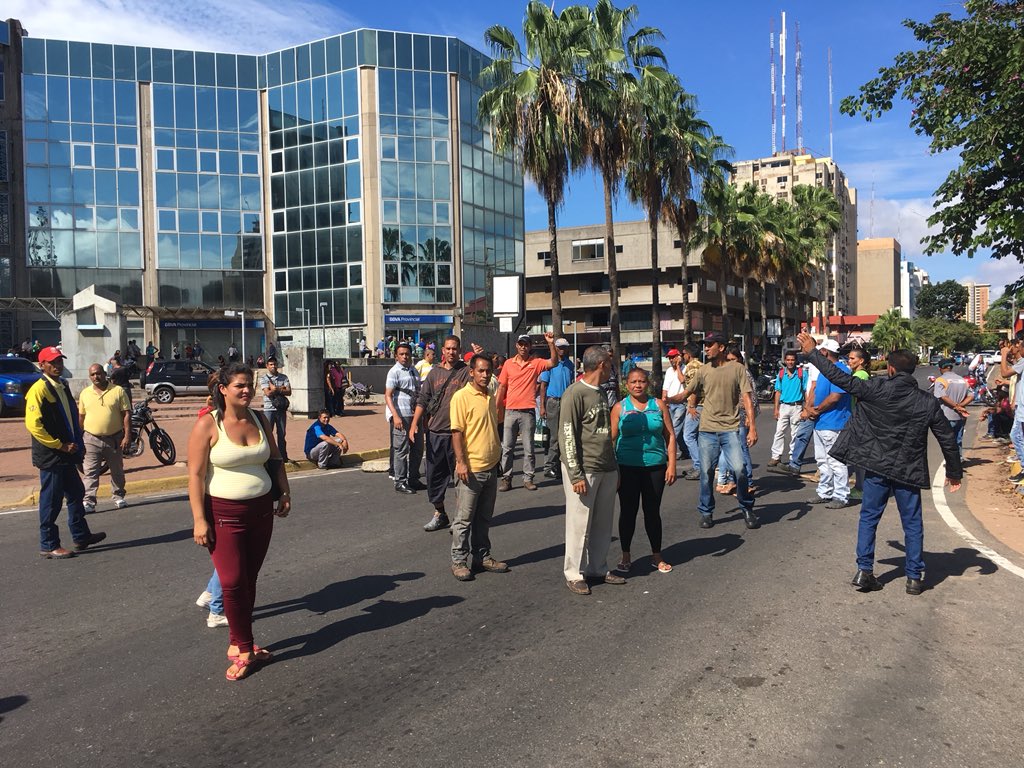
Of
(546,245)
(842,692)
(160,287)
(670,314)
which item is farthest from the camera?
(546,245)

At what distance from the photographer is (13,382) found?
839 inches

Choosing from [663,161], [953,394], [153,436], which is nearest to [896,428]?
[953,394]

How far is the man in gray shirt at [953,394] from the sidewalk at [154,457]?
9.35m

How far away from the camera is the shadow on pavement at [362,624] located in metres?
4.81

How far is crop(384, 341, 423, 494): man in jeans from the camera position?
9.94 metres

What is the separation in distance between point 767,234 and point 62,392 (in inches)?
1378

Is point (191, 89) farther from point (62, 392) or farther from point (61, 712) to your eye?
point (61, 712)

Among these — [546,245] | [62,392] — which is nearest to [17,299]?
[546,245]

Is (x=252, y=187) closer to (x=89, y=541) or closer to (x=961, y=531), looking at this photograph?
(x=89, y=541)

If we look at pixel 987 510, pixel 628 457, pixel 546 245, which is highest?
pixel 546 245

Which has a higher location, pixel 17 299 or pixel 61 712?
pixel 17 299

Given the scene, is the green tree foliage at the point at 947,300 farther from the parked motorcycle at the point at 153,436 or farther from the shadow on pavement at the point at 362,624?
the shadow on pavement at the point at 362,624

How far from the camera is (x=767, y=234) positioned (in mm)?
37250

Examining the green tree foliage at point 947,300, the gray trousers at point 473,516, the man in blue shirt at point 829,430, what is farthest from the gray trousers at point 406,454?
the green tree foliage at point 947,300
